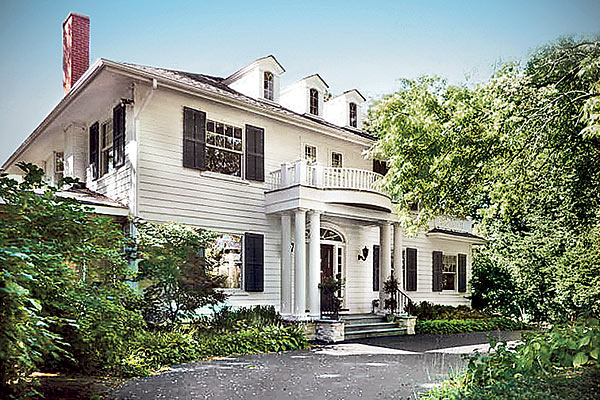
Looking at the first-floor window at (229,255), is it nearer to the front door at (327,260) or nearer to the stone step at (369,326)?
the stone step at (369,326)

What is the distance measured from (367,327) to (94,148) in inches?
297

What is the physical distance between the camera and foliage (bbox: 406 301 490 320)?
45.5ft

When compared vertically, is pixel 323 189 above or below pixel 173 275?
above

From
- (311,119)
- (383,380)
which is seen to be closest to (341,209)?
(311,119)

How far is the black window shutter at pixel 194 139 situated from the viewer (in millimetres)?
10781

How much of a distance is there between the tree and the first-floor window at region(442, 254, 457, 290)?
13.0ft

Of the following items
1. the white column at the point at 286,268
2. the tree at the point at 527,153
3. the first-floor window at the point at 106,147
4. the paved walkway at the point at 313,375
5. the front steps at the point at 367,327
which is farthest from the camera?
the white column at the point at 286,268

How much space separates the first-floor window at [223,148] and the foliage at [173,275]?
223 centimetres

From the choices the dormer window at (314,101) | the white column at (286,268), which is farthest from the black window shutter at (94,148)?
the dormer window at (314,101)

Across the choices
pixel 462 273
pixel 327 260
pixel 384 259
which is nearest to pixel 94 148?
pixel 327 260

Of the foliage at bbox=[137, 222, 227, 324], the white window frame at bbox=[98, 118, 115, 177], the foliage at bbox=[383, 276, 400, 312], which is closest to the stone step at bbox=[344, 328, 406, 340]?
the foliage at bbox=[383, 276, 400, 312]

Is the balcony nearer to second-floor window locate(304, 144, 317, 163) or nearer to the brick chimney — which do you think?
second-floor window locate(304, 144, 317, 163)

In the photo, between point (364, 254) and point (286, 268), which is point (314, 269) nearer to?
point (286, 268)

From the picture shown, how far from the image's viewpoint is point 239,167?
11.8 metres
